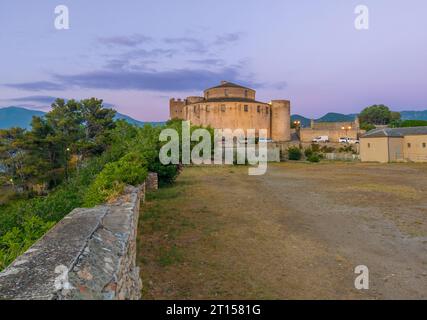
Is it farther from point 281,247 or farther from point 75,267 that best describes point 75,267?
point 281,247

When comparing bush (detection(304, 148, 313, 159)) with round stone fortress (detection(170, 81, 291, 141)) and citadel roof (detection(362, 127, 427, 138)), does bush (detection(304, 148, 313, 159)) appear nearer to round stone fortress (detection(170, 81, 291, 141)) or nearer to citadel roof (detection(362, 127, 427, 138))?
citadel roof (detection(362, 127, 427, 138))

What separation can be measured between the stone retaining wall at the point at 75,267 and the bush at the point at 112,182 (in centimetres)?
281

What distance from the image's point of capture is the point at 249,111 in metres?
73.6

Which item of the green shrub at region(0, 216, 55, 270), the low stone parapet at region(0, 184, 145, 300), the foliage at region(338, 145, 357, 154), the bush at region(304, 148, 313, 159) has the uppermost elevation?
the foliage at region(338, 145, 357, 154)

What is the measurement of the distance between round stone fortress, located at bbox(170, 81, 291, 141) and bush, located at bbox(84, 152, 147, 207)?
60.6 meters

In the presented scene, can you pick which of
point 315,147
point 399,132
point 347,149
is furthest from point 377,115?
point 399,132

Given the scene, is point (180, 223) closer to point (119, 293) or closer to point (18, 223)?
point (18, 223)

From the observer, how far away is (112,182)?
9211mm

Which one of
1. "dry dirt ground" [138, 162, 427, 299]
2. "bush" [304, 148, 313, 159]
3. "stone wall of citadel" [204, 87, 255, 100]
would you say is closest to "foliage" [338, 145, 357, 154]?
"bush" [304, 148, 313, 159]

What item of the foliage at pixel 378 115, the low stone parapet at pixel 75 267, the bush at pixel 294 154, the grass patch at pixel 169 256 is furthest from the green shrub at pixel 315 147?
the foliage at pixel 378 115

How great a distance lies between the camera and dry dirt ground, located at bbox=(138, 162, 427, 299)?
576 centimetres

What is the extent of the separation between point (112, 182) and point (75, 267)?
619 cm
